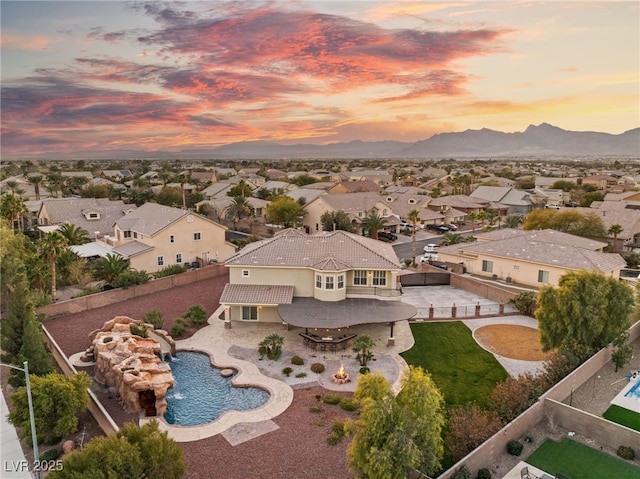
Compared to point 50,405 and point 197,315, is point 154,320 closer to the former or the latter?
point 197,315

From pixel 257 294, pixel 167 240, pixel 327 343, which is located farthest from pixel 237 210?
pixel 327 343

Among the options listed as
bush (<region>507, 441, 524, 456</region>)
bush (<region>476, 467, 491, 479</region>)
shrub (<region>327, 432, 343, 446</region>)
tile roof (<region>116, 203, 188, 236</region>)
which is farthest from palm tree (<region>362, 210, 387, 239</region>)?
bush (<region>476, 467, 491, 479</region>)

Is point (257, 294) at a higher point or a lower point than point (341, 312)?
higher

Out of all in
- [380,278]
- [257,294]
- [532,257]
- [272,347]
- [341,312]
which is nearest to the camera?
[272,347]

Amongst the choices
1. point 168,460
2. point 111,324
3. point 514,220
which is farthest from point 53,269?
point 514,220

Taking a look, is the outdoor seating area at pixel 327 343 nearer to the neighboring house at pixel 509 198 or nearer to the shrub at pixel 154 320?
the shrub at pixel 154 320

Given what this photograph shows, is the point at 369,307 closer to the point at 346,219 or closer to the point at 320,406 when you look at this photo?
the point at 320,406
